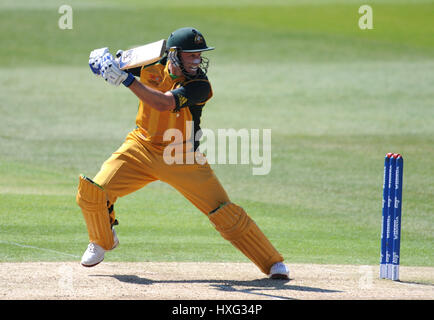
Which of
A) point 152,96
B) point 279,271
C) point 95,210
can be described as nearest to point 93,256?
point 95,210

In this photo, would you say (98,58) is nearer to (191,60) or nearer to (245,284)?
(191,60)

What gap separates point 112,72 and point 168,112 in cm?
78

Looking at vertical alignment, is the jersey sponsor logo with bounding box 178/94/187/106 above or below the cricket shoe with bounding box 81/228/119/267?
above

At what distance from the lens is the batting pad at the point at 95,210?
666 cm

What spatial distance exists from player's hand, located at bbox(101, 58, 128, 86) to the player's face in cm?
72

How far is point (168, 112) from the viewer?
6867mm

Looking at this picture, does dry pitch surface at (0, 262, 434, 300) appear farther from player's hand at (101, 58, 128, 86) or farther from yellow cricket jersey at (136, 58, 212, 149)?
player's hand at (101, 58, 128, 86)

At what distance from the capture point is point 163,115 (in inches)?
270

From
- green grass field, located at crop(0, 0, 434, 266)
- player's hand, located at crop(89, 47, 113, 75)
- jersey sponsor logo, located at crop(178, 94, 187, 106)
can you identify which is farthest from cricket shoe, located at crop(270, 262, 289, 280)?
player's hand, located at crop(89, 47, 113, 75)

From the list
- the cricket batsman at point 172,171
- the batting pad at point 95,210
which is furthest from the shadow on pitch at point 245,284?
the batting pad at point 95,210

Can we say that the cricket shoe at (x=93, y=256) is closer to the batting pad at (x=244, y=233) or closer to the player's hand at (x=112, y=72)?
the batting pad at (x=244, y=233)

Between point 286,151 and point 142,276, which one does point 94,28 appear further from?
point 142,276

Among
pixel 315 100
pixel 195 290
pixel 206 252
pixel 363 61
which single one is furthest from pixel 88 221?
pixel 363 61

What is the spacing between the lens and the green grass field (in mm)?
9414
